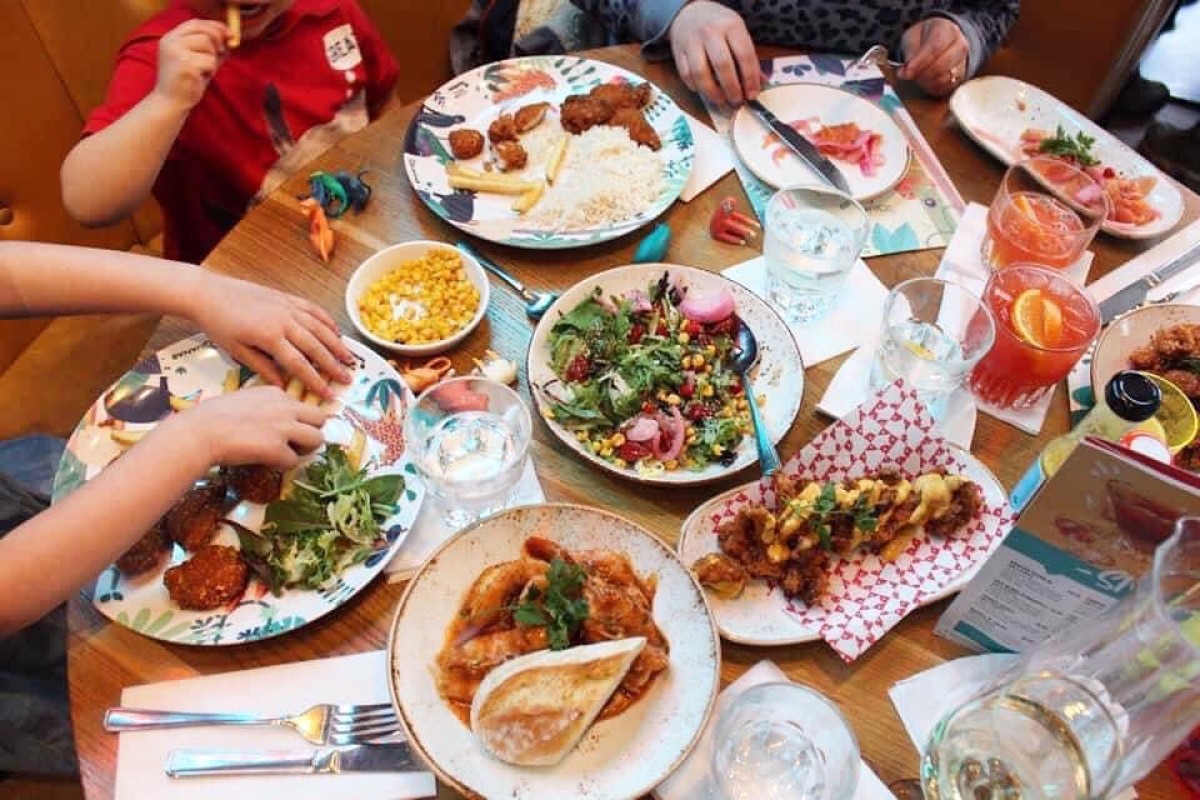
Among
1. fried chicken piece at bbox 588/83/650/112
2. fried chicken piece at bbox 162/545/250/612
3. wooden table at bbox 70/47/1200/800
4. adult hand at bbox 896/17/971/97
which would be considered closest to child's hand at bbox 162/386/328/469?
fried chicken piece at bbox 162/545/250/612

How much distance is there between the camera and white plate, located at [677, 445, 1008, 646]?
103cm

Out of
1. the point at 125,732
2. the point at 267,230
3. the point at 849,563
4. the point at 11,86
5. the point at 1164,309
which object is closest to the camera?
the point at 125,732

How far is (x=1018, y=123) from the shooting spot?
174 cm

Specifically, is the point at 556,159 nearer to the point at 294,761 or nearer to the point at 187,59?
the point at 187,59

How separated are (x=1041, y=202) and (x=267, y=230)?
1.41 meters

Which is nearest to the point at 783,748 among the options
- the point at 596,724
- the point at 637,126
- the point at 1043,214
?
the point at 596,724

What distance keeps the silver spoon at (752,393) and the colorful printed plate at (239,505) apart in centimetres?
49

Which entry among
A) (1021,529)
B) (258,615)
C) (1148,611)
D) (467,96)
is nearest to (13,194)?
(467,96)

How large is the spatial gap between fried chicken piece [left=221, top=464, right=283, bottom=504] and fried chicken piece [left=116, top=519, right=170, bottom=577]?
0.11m

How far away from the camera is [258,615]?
3.43 ft

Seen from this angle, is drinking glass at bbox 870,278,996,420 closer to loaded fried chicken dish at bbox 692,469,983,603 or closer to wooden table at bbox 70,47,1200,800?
wooden table at bbox 70,47,1200,800

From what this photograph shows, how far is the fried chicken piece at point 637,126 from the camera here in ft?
5.46

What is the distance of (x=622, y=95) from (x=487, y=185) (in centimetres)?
38

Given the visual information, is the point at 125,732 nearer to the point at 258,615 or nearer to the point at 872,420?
the point at 258,615
